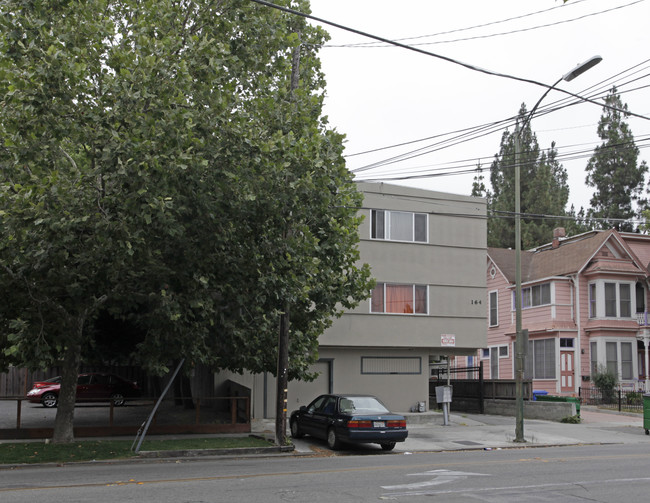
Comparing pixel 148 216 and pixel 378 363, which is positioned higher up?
pixel 148 216

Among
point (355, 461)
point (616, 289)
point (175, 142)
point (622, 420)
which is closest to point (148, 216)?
point (175, 142)

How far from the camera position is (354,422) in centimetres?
1725

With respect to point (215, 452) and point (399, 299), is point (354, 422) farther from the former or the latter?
point (399, 299)

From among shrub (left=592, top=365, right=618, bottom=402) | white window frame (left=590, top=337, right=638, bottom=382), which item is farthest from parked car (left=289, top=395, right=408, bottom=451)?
white window frame (left=590, top=337, right=638, bottom=382)

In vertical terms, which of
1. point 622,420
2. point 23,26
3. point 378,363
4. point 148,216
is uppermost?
point 23,26

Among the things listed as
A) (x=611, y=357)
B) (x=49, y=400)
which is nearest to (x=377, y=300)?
(x=49, y=400)

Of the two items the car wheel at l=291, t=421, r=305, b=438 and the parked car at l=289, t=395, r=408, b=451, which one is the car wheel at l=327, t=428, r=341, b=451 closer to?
the parked car at l=289, t=395, r=408, b=451

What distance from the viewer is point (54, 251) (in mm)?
13242

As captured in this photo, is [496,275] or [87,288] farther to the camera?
[496,275]

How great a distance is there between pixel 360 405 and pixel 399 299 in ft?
27.6

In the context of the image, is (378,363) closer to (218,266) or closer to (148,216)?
(218,266)

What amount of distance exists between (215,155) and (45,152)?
3352 mm

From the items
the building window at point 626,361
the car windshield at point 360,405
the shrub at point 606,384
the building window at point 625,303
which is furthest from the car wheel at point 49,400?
the building window at point 625,303

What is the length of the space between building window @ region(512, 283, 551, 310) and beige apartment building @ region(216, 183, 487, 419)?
1160 centimetres
